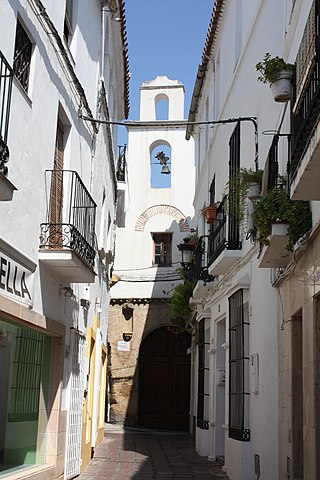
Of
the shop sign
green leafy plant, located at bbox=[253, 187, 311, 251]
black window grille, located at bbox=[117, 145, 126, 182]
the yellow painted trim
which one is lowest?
the yellow painted trim

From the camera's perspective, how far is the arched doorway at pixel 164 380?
24.9 m

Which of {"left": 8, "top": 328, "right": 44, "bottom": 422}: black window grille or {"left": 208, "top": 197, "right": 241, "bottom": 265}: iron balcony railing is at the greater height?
{"left": 208, "top": 197, "right": 241, "bottom": 265}: iron balcony railing

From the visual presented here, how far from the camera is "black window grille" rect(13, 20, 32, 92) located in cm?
838

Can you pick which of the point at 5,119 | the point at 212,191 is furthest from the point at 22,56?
the point at 212,191

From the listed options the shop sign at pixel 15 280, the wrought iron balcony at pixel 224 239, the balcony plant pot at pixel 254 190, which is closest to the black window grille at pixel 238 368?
the wrought iron balcony at pixel 224 239

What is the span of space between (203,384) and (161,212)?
993cm

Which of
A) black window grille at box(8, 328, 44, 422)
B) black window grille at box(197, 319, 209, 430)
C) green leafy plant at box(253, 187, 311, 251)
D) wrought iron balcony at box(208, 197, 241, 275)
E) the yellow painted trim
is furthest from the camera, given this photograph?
black window grille at box(197, 319, 209, 430)

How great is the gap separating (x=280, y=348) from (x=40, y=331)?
3210 millimetres

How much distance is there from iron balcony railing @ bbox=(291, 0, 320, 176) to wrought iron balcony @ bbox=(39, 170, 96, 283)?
11.1ft

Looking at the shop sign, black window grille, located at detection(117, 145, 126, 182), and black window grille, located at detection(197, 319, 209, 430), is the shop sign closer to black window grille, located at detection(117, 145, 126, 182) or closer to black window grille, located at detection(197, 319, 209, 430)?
black window grille, located at detection(197, 319, 209, 430)

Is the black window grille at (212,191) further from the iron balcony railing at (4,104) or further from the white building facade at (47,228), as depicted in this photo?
the iron balcony railing at (4,104)

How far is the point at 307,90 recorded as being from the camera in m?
7.35

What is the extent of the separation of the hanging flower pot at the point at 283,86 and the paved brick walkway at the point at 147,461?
6834 mm

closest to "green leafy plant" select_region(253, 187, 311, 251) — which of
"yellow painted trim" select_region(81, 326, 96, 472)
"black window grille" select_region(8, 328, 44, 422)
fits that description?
"black window grille" select_region(8, 328, 44, 422)
